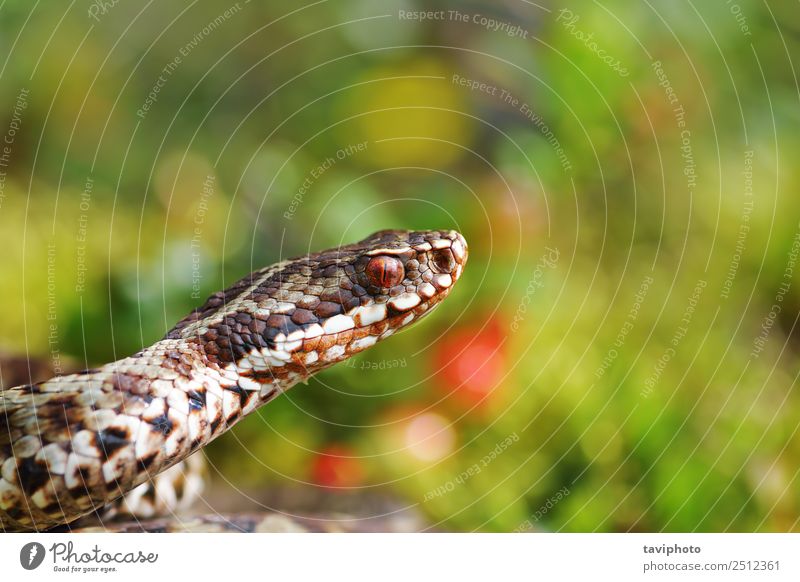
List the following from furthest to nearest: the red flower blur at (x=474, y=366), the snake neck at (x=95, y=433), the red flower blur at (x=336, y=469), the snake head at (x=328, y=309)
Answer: the red flower blur at (x=474, y=366), the red flower blur at (x=336, y=469), the snake head at (x=328, y=309), the snake neck at (x=95, y=433)

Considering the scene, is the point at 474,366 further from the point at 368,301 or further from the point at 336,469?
the point at 368,301

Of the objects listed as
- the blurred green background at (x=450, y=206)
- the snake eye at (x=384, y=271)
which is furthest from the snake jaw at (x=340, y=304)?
the blurred green background at (x=450, y=206)

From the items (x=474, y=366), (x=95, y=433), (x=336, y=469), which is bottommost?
(x=336, y=469)

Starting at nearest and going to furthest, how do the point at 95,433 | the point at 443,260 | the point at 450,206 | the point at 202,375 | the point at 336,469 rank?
1. the point at 95,433
2. the point at 202,375
3. the point at 443,260
4. the point at 336,469
5. the point at 450,206

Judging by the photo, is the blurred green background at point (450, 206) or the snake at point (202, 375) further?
the blurred green background at point (450, 206)

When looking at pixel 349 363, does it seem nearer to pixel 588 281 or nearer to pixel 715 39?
pixel 588 281

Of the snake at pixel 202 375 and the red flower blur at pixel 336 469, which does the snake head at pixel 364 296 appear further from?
the red flower blur at pixel 336 469

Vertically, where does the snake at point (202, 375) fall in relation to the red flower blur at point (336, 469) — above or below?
above

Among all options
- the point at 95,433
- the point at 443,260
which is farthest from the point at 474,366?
the point at 95,433
